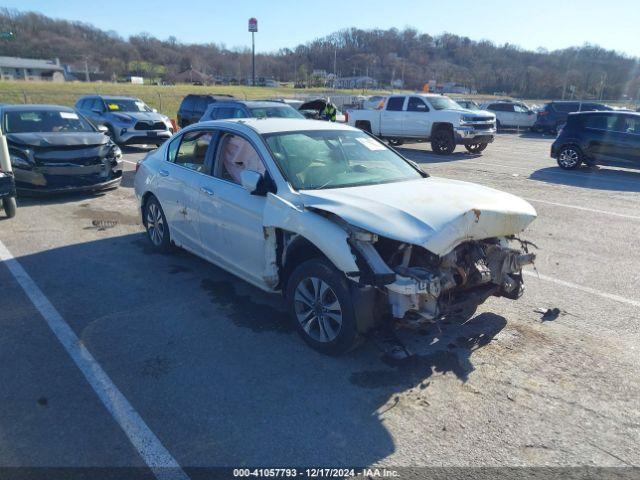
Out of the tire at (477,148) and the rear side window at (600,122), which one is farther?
the tire at (477,148)

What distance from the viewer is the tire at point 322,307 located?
3.59 metres

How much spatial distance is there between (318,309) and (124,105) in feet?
50.7

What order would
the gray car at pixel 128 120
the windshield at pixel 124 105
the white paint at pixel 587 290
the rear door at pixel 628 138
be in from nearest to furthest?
1. the white paint at pixel 587 290
2. the rear door at pixel 628 138
3. the gray car at pixel 128 120
4. the windshield at pixel 124 105

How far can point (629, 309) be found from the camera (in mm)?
4801

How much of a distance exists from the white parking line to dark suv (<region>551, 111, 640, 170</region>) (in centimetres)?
1417

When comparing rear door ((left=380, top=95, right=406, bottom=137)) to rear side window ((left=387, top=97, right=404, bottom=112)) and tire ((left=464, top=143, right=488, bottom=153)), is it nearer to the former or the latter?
rear side window ((left=387, top=97, right=404, bottom=112))

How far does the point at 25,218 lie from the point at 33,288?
3.43m

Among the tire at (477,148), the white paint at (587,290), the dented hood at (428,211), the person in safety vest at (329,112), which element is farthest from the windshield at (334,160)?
the tire at (477,148)

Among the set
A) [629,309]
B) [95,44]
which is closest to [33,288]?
[629,309]

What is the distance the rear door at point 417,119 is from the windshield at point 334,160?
13.3m

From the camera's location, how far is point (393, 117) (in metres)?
18.8

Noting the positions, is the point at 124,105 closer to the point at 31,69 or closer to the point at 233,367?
the point at 233,367

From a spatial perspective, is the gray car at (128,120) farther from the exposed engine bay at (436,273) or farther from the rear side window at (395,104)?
the exposed engine bay at (436,273)

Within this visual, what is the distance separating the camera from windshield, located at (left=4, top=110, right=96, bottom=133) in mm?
9555
